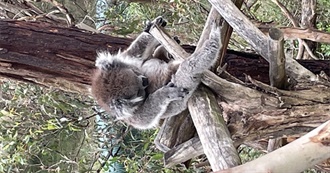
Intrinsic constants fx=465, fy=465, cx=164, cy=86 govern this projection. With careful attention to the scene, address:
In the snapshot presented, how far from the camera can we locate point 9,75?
1.53 m

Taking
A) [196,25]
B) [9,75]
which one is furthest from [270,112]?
[196,25]

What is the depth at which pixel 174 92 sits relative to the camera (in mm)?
1191

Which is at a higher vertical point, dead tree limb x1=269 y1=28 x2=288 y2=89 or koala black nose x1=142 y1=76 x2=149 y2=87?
dead tree limb x1=269 y1=28 x2=288 y2=89

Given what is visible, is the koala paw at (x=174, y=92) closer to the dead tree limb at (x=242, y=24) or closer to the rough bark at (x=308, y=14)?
the dead tree limb at (x=242, y=24)

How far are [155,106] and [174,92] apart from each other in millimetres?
84

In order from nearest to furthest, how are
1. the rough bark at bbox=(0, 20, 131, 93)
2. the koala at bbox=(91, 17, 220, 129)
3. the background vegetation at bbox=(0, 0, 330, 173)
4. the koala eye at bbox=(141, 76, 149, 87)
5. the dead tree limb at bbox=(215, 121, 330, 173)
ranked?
the dead tree limb at bbox=(215, 121, 330, 173)
the koala at bbox=(91, 17, 220, 129)
the koala eye at bbox=(141, 76, 149, 87)
the rough bark at bbox=(0, 20, 131, 93)
the background vegetation at bbox=(0, 0, 330, 173)

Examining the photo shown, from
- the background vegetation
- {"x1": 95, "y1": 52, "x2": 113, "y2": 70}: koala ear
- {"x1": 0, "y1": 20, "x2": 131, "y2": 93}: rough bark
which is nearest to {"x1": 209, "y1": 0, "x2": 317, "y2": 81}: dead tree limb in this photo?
{"x1": 95, "y1": 52, "x2": 113, "y2": 70}: koala ear

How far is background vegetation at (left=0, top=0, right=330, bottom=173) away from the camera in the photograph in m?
2.27

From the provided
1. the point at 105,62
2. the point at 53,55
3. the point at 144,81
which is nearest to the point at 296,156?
the point at 144,81

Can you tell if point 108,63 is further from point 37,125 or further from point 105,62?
point 37,125

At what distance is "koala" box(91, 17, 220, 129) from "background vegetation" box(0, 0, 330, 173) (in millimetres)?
701

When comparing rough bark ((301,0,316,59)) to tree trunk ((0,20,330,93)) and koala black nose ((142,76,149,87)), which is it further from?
koala black nose ((142,76,149,87))

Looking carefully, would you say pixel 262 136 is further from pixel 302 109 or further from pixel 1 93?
pixel 1 93

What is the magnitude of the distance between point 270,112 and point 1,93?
2034 millimetres
